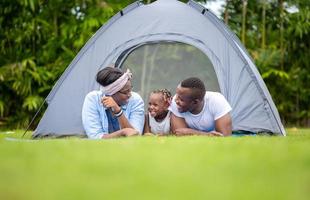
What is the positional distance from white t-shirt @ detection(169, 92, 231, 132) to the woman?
34cm

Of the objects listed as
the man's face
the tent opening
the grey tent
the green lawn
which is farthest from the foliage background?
the green lawn

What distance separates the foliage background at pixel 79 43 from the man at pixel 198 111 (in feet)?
11.6

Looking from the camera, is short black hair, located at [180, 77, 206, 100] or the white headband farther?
the white headband

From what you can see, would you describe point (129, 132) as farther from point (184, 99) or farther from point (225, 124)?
point (225, 124)

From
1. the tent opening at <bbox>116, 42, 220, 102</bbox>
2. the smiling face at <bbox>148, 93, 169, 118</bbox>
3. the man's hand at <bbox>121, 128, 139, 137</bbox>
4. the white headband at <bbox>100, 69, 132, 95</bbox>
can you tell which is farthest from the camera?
the tent opening at <bbox>116, 42, 220, 102</bbox>

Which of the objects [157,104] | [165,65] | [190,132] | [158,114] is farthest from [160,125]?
[165,65]

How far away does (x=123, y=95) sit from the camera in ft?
18.0

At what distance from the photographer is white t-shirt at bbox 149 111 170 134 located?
5727mm

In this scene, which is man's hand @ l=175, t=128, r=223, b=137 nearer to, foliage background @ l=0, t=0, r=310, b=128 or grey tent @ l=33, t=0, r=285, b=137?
grey tent @ l=33, t=0, r=285, b=137

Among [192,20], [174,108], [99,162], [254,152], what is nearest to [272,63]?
[192,20]

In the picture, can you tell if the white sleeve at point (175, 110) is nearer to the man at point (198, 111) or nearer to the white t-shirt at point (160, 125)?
the man at point (198, 111)

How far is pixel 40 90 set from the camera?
28.7ft

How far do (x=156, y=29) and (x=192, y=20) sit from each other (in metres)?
0.36

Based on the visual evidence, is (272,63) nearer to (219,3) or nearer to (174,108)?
(219,3)
